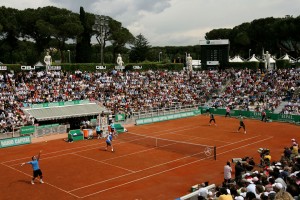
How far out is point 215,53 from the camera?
71.9 meters

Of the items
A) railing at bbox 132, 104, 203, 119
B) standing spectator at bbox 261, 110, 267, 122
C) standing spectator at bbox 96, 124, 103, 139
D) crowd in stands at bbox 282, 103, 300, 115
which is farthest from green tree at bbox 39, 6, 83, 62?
crowd in stands at bbox 282, 103, 300, 115

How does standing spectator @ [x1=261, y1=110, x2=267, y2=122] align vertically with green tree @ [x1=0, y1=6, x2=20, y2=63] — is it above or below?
below

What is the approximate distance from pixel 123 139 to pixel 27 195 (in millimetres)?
15753

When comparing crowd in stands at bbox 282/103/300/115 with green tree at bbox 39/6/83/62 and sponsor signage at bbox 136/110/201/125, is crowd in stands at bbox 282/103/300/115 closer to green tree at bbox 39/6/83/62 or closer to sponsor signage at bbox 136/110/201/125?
sponsor signage at bbox 136/110/201/125

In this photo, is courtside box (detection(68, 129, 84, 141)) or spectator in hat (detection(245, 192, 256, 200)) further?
courtside box (detection(68, 129, 84, 141))

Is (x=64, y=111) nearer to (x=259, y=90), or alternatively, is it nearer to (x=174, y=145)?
(x=174, y=145)

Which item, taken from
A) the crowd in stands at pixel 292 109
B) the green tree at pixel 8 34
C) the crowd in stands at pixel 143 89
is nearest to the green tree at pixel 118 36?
the green tree at pixel 8 34

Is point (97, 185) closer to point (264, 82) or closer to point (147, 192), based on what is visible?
point (147, 192)

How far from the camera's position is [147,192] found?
1861 cm

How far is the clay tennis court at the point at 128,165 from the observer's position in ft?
62.3

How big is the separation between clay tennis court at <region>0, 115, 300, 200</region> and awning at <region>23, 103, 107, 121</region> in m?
5.58

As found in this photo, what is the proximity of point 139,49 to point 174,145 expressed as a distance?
6731cm

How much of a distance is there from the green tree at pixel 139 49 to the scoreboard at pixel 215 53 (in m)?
26.1

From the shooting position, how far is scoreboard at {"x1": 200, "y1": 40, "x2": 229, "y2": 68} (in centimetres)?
7062
